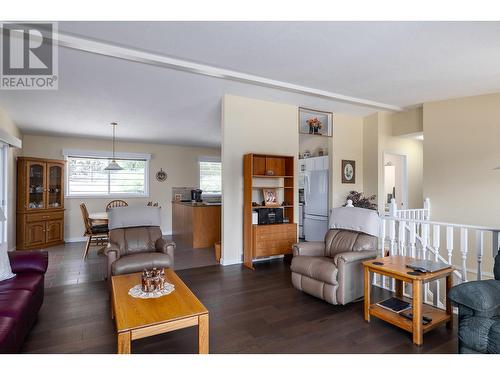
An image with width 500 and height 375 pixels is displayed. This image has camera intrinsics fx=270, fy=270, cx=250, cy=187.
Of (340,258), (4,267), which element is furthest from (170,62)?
(340,258)

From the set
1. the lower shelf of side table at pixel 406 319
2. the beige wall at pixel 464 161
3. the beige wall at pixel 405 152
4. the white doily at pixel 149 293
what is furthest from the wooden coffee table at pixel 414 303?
the beige wall at pixel 405 152

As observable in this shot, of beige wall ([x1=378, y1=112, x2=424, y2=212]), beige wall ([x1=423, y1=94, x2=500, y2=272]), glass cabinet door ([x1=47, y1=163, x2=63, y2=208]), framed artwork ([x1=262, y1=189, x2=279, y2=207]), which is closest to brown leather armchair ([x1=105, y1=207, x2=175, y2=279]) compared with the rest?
framed artwork ([x1=262, y1=189, x2=279, y2=207])

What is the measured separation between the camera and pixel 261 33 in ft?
8.61

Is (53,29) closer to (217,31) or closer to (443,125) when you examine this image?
(217,31)

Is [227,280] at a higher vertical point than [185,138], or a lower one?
lower

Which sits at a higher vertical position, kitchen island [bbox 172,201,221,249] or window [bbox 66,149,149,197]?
window [bbox 66,149,149,197]

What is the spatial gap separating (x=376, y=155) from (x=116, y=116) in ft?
17.4

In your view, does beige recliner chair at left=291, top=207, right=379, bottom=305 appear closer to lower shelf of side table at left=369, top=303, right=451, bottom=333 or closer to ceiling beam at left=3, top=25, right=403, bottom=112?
lower shelf of side table at left=369, top=303, right=451, bottom=333

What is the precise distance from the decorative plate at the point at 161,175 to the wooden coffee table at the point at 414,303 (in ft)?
21.2

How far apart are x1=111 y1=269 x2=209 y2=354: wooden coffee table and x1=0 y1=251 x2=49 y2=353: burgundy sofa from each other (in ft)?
1.90

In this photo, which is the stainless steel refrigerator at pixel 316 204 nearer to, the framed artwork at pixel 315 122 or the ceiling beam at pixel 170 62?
the framed artwork at pixel 315 122

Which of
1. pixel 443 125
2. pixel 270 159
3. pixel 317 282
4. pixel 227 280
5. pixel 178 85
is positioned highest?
pixel 178 85

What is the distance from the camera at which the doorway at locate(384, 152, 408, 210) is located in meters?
6.23
